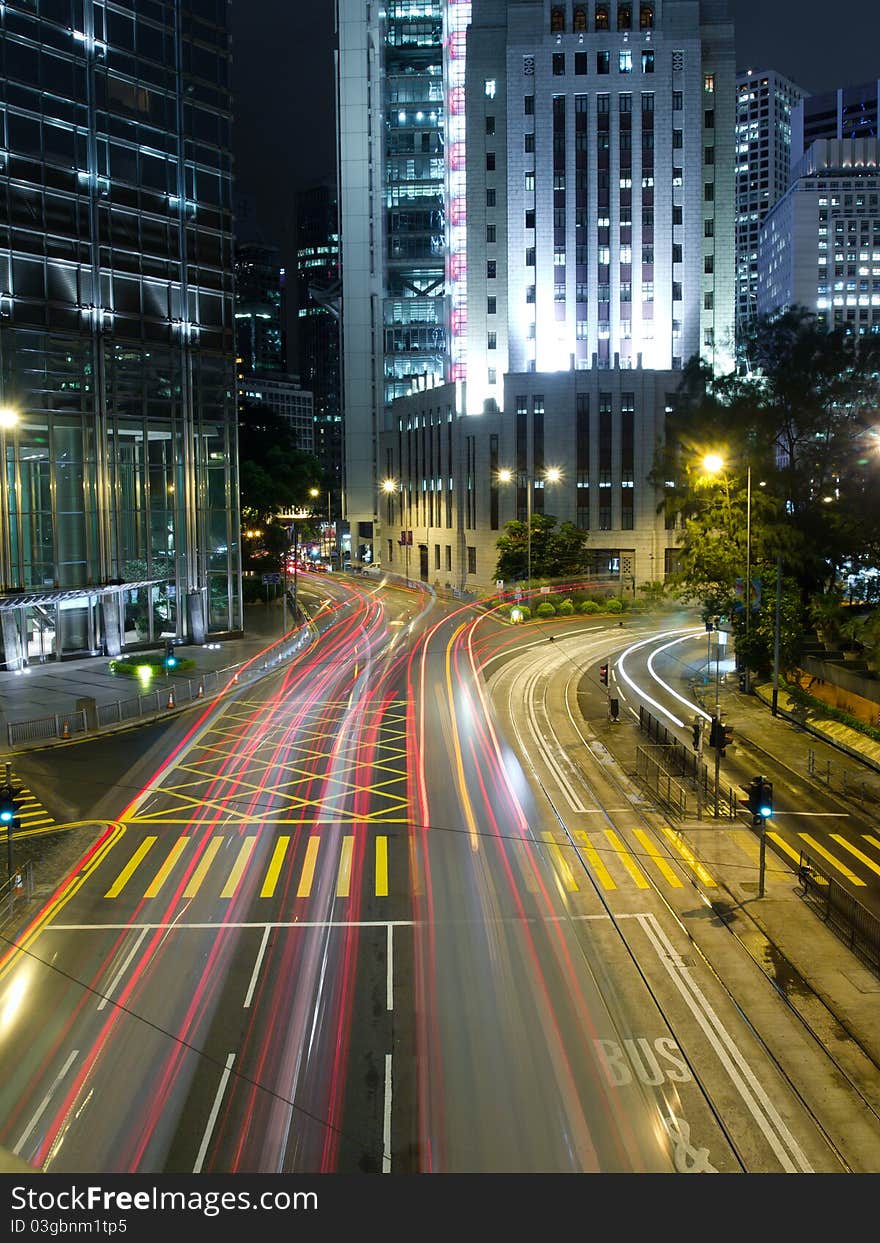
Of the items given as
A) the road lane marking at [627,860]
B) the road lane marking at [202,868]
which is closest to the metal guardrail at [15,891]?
the road lane marking at [202,868]

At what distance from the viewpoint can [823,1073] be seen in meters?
14.8

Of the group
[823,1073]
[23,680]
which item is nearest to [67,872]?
[823,1073]

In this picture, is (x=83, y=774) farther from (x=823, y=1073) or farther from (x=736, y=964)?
(x=823, y=1073)

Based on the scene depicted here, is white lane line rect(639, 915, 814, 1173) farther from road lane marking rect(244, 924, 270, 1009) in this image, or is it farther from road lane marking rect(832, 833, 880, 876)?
road lane marking rect(244, 924, 270, 1009)

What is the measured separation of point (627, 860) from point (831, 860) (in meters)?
4.91

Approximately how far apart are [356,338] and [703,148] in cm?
5625

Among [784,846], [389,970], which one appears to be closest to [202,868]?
[389,970]

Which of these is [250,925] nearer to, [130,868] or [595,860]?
[130,868]

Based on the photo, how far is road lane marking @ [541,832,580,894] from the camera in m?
22.3

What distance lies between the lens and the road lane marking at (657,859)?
22766 millimetres

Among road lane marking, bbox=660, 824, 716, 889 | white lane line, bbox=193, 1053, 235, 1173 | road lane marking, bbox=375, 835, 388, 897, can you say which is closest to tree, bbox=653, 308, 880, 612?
road lane marking, bbox=660, 824, 716, 889

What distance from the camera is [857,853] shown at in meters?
25.1

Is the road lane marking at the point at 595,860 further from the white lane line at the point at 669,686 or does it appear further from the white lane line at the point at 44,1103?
the white lane line at the point at 669,686

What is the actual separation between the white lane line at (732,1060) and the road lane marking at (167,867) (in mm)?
10204
